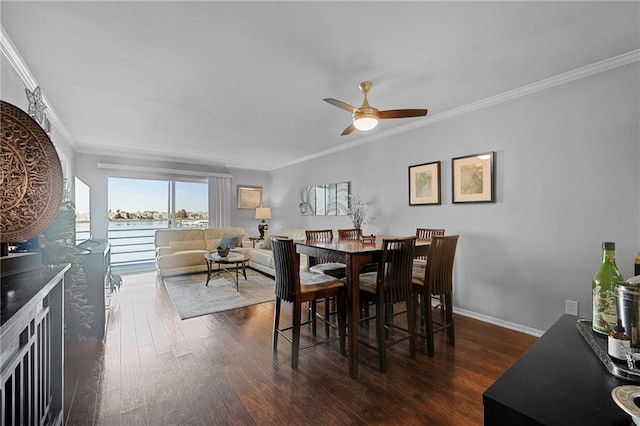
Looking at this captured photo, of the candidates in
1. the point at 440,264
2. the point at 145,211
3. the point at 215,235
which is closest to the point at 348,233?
the point at 440,264

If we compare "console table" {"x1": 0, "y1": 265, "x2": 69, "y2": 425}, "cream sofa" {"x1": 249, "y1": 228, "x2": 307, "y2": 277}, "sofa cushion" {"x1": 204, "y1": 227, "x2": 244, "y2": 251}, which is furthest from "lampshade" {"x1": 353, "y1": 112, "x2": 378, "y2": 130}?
"sofa cushion" {"x1": 204, "y1": 227, "x2": 244, "y2": 251}

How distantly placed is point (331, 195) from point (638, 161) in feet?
12.7

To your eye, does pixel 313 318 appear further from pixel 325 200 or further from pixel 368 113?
pixel 325 200

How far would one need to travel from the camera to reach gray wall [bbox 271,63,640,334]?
229 centimetres

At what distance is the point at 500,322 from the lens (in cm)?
297

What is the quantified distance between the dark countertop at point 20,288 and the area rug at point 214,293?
2201mm

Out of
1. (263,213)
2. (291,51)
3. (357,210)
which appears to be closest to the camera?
(291,51)

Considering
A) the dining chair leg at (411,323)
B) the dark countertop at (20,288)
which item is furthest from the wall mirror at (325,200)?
the dark countertop at (20,288)

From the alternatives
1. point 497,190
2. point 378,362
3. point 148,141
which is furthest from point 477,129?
point 148,141

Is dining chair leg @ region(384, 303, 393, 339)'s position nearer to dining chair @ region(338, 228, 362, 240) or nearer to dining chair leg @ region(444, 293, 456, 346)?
dining chair leg @ region(444, 293, 456, 346)

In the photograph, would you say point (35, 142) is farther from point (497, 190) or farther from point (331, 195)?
point (331, 195)

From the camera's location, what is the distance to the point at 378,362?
2.26m

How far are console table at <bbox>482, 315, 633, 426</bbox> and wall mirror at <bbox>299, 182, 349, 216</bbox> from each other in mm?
4248

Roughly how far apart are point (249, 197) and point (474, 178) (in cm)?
548
